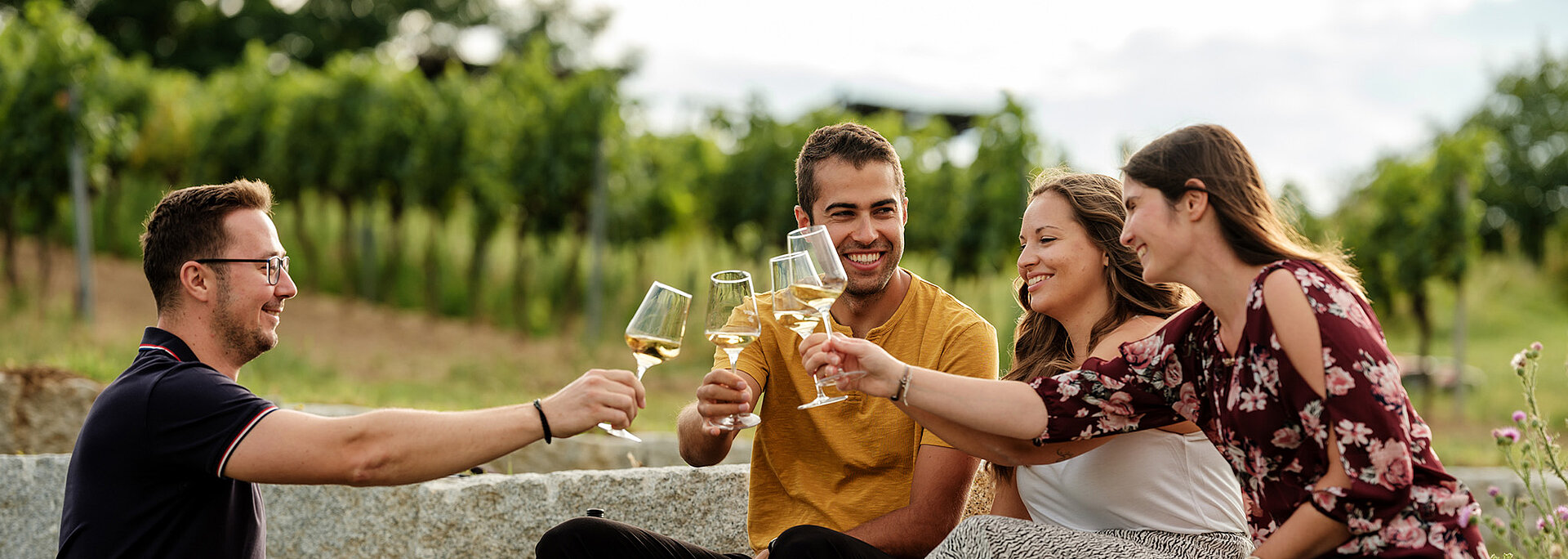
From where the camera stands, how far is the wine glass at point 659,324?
8.29ft

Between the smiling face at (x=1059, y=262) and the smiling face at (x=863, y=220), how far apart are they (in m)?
0.39

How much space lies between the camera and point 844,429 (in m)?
3.18

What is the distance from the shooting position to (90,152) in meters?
12.0

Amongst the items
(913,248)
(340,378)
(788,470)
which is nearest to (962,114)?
(913,248)

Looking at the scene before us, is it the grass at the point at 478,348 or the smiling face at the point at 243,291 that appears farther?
the grass at the point at 478,348

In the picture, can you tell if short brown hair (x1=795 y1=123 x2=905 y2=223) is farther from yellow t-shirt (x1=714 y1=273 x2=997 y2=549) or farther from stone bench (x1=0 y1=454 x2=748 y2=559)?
stone bench (x1=0 y1=454 x2=748 y2=559)

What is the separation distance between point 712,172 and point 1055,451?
13204mm

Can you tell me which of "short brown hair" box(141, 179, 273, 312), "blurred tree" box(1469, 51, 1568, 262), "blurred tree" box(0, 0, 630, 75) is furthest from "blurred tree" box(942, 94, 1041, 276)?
"blurred tree" box(0, 0, 630, 75)

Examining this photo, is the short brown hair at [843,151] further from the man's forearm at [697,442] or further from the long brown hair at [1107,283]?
the man's forearm at [697,442]

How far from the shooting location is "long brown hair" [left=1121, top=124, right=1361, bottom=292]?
233 cm

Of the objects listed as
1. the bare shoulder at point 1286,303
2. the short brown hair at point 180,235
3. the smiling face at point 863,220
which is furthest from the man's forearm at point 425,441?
the bare shoulder at point 1286,303

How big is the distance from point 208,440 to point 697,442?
1.25m

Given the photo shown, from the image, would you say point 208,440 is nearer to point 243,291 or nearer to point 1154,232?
point 243,291

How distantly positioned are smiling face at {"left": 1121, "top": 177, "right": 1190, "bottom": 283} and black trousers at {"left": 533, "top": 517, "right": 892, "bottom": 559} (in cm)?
96
